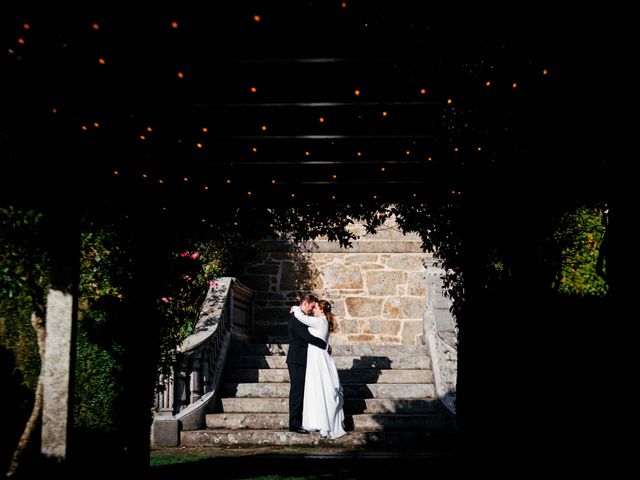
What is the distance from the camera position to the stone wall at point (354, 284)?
13.5 m

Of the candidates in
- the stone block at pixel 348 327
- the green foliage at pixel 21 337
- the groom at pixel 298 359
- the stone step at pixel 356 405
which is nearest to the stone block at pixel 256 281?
the stone block at pixel 348 327

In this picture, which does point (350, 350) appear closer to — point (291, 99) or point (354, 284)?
point (354, 284)

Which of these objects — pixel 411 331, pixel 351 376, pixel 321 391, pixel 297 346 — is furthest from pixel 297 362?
pixel 411 331

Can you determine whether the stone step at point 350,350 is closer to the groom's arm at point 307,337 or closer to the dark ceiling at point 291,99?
the groom's arm at point 307,337

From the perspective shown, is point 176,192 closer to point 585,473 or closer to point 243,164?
point 243,164

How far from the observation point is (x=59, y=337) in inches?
148

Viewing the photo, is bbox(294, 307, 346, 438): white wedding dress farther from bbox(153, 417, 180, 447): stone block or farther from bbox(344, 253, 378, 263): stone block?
bbox(344, 253, 378, 263): stone block

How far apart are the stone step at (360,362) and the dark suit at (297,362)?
178 centimetres

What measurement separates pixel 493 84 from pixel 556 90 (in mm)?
494

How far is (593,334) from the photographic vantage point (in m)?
3.04

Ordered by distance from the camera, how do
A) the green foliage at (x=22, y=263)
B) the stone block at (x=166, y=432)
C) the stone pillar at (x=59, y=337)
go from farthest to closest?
the stone block at (x=166, y=432) < the green foliage at (x=22, y=263) < the stone pillar at (x=59, y=337)

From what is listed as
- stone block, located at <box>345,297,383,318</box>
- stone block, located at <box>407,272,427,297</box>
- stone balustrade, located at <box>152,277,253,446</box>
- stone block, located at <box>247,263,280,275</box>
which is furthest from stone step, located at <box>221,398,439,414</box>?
stone block, located at <box>247,263,280,275</box>

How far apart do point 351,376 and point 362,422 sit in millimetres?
1313

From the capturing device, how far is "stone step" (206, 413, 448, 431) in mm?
8828
